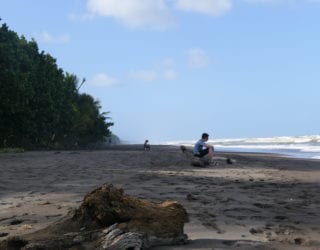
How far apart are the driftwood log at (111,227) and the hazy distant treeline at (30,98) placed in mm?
28693

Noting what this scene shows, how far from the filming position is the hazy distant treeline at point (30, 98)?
32.3 m

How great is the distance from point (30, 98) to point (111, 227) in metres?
34.0

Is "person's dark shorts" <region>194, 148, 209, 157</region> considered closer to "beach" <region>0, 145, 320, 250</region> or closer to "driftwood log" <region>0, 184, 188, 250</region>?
"beach" <region>0, 145, 320, 250</region>

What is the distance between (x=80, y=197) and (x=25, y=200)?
991 millimetres

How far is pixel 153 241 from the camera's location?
4.75 m

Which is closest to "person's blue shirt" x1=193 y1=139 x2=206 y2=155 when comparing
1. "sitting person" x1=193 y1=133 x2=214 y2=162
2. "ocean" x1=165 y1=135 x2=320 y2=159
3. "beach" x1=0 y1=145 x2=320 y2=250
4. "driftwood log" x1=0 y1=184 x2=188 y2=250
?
"sitting person" x1=193 y1=133 x2=214 y2=162

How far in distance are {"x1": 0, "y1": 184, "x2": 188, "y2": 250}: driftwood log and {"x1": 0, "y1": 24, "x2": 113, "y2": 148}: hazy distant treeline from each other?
28.7 meters

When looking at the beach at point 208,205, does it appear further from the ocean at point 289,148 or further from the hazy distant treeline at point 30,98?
the ocean at point 289,148

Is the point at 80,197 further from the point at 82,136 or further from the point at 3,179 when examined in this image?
the point at 82,136

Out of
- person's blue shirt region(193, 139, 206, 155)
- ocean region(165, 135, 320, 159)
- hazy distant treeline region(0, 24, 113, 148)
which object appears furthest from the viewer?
ocean region(165, 135, 320, 159)

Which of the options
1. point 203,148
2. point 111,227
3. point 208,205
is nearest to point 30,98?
point 203,148

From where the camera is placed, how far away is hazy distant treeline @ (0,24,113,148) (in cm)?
3228

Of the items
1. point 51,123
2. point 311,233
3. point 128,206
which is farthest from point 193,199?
point 51,123

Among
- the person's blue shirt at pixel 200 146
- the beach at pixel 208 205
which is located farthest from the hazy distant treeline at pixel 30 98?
the beach at pixel 208 205
